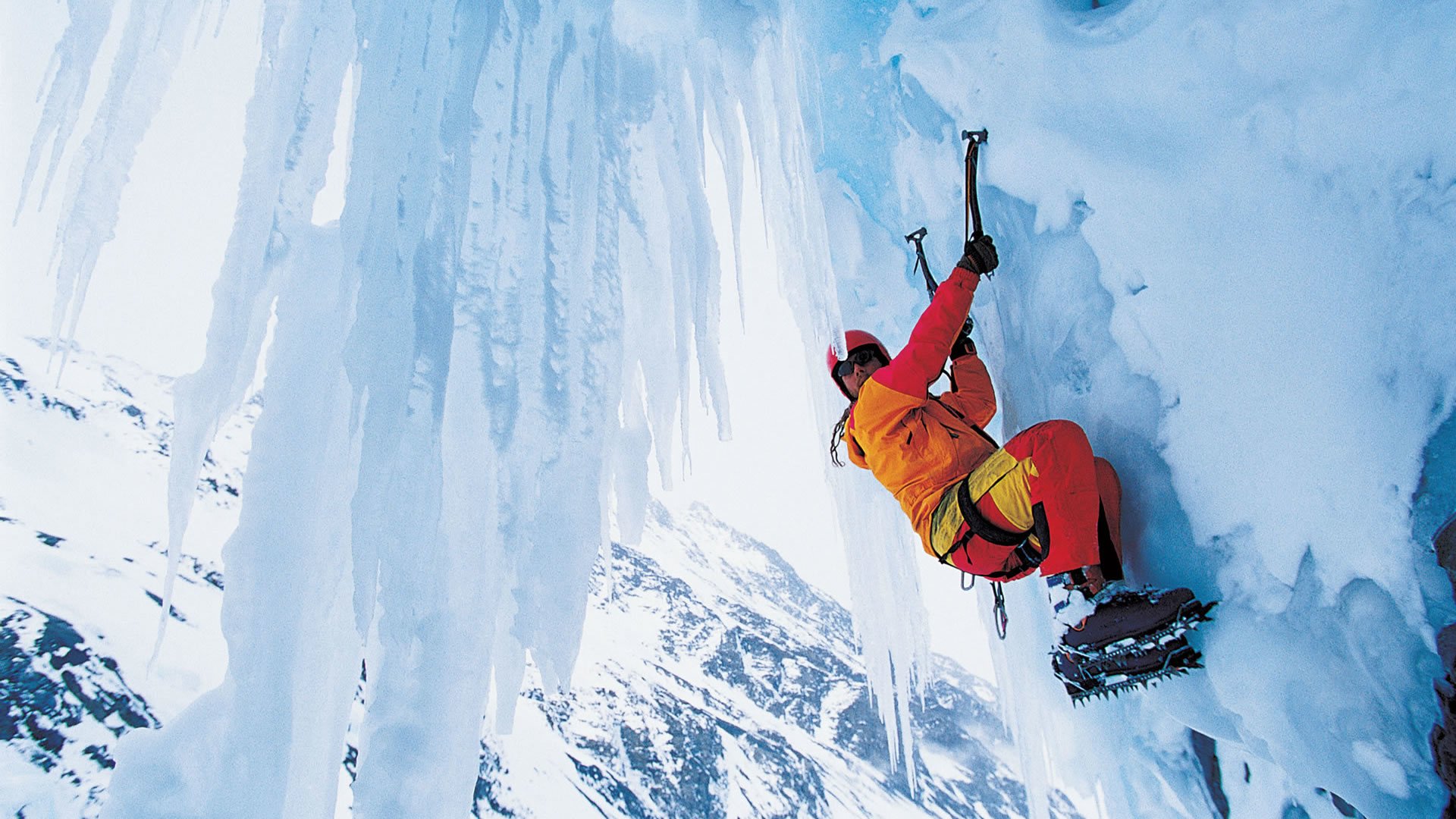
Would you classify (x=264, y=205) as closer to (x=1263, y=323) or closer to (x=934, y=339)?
(x=934, y=339)

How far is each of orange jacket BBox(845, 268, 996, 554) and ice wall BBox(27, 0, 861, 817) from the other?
2.10ft

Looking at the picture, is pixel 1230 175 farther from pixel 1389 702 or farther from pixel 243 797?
pixel 243 797

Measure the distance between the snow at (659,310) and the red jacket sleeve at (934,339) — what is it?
19.8 inches

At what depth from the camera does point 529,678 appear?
33219 mm

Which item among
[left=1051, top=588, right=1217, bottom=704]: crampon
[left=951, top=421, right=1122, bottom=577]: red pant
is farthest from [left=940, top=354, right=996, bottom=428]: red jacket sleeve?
[left=1051, top=588, right=1217, bottom=704]: crampon

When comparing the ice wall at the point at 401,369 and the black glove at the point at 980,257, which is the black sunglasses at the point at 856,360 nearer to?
the ice wall at the point at 401,369

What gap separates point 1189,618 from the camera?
2.10 meters

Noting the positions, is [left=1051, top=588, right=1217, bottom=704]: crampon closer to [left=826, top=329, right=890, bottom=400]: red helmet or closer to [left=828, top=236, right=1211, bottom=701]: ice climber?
[left=828, top=236, right=1211, bottom=701]: ice climber

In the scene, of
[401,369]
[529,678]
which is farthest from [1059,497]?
[529,678]

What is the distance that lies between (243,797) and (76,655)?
94.2 feet

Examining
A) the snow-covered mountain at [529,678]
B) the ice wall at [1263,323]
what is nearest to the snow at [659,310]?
the ice wall at [1263,323]

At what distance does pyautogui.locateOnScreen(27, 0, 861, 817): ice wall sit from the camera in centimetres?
197

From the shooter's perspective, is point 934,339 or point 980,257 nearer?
point 934,339

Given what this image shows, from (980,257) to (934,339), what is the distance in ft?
1.44
